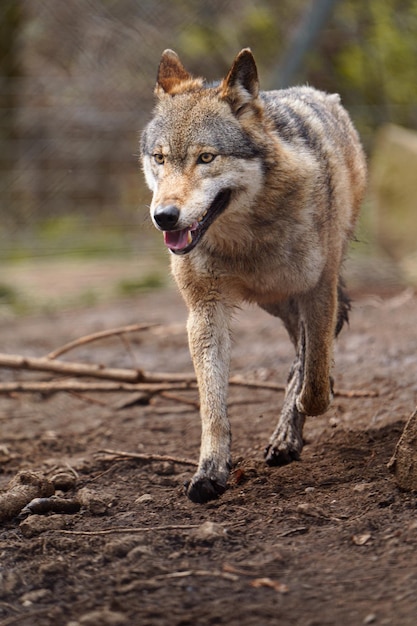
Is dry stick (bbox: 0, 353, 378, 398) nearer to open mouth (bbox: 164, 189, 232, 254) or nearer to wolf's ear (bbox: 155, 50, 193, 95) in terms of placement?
open mouth (bbox: 164, 189, 232, 254)

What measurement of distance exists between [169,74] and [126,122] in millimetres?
8978

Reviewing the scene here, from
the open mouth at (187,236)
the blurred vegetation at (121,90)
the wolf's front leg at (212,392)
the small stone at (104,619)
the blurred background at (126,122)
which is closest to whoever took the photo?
the small stone at (104,619)

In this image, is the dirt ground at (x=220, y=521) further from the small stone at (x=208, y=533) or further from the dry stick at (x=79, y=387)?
the dry stick at (x=79, y=387)

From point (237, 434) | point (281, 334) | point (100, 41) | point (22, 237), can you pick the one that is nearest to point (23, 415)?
point (237, 434)

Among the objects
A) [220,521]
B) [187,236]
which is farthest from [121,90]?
[220,521]

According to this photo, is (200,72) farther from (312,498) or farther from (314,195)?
(312,498)

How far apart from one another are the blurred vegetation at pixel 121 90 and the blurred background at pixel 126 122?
2cm

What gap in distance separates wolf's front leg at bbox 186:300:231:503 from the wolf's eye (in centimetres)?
69

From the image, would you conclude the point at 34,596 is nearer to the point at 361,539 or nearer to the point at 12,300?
the point at 361,539

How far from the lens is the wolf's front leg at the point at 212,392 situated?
4195 mm

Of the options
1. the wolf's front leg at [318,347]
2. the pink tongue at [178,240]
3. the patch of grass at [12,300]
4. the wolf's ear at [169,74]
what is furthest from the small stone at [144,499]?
the patch of grass at [12,300]

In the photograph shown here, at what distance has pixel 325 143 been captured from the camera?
16.1 ft

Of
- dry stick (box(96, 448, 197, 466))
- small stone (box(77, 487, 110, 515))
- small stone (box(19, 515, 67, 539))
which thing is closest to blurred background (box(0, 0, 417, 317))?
dry stick (box(96, 448, 197, 466))

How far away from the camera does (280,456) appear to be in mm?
4738
